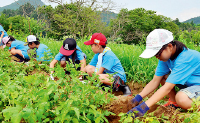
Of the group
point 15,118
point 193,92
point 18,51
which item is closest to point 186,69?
point 193,92

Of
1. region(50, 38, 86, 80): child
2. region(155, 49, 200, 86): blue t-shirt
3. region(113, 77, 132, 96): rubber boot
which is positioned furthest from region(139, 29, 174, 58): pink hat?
region(50, 38, 86, 80): child

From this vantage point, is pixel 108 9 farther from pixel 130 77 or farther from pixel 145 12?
pixel 145 12

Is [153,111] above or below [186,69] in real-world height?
below

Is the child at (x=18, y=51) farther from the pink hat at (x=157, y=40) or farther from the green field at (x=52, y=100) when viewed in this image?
the pink hat at (x=157, y=40)

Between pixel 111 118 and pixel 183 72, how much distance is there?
0.92m

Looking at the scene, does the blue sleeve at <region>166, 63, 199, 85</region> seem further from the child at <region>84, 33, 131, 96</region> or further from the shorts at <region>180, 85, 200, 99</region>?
the child at <region>84, 33, 131, 96</region>

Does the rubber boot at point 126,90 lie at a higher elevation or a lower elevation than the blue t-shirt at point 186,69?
lower

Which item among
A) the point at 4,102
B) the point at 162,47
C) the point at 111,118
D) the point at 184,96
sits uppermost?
the point at 162,47

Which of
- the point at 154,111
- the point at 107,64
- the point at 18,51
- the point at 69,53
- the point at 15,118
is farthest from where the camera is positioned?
the point at 18,51

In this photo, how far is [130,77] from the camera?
335 centimetres

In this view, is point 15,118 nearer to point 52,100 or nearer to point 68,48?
point 52,100

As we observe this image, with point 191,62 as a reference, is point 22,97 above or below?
below

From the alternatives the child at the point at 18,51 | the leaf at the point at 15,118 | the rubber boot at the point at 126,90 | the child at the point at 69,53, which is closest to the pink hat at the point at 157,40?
the rubber boot at the point at 126,90

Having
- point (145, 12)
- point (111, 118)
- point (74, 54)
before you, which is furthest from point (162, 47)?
point (145, 12)
